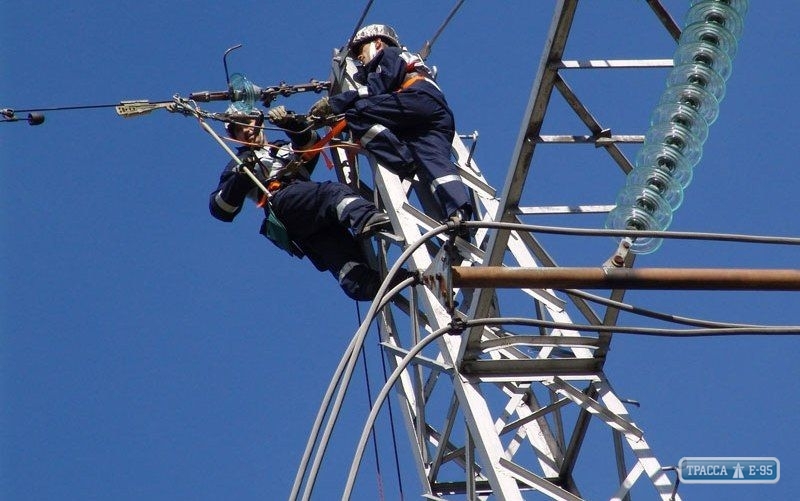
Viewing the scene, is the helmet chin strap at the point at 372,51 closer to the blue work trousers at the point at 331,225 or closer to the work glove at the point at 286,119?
the work glove at the point at 286,119

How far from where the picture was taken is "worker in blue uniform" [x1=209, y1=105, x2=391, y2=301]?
10.9 metres

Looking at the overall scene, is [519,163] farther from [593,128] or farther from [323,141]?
[323,141]

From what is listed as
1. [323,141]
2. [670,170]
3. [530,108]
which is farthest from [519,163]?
[323,141]

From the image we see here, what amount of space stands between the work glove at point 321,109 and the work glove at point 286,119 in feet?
0.40

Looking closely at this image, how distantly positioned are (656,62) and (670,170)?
0.92 metres

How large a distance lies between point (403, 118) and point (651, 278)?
435 cm

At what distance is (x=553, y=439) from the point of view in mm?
9891

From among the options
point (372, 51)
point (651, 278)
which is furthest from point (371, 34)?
point (651, 278)

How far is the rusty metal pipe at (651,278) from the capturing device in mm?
6812

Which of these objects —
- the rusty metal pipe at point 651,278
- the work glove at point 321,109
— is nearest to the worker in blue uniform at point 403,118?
the work glove at point 321,109

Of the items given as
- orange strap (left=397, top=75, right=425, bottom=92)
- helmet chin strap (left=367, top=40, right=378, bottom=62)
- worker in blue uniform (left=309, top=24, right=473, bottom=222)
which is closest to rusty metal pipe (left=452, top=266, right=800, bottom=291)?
worker in blue uniform (left=309, top=24, right=473, bottom=222)

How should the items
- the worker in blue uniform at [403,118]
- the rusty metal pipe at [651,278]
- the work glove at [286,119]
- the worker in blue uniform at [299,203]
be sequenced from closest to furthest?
the rusty metal pipe at [651,278] < the worker in blue uniform at [403,118] < the worker in blue uniform at [299,203] < the work glove at [286,119]

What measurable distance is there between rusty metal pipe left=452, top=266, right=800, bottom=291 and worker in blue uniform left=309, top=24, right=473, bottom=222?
359cm

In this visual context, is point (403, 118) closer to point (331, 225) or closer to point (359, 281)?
point (331, 225)
